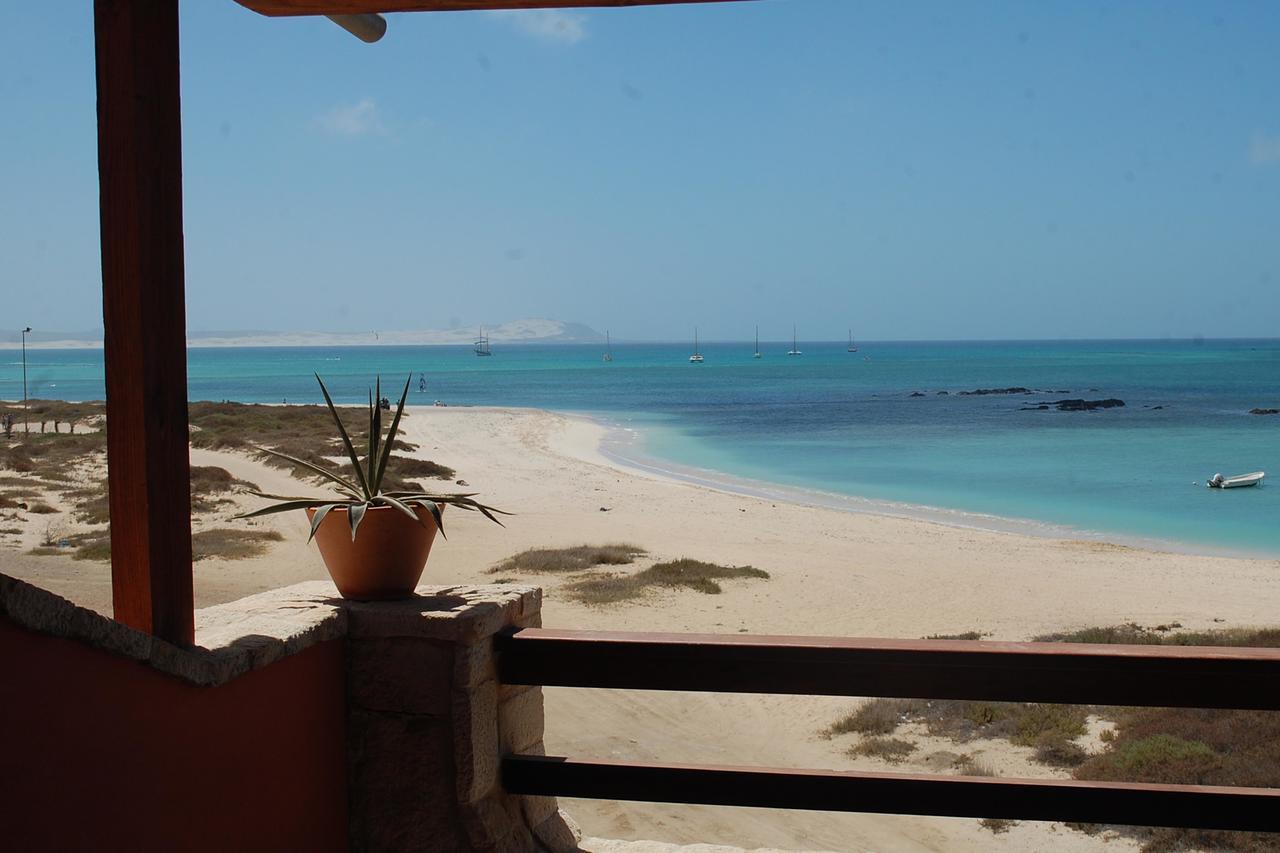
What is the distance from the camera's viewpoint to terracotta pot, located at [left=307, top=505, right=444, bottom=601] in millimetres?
2752

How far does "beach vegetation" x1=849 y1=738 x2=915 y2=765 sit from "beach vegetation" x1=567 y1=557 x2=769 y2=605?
470 centimetres

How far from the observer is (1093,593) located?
12.6m

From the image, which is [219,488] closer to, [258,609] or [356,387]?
[258,609]

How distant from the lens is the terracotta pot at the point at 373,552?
2.75 m

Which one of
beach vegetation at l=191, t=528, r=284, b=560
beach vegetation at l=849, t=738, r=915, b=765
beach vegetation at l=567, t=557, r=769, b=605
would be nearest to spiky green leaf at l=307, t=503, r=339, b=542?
beach vegetation at l=849, t=738, r=915, b=765

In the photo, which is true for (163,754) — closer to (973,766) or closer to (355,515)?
(355,515)

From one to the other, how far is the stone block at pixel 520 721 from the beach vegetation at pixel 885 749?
3980mm

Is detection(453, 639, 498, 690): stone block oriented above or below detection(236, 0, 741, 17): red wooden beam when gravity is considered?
below

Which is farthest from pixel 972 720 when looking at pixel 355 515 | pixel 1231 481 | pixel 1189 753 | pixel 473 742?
pixel 1231 481

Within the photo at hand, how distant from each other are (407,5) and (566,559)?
11.1 meters

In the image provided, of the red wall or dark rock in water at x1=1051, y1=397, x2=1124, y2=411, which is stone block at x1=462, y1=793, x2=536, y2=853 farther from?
dark rock in water at x1=1051, y1=397, x2=1124, y2=411

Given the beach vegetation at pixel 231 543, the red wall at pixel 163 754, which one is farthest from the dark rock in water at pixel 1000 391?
the red wall at pixel 163 754

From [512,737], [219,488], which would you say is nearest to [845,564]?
[219,488]

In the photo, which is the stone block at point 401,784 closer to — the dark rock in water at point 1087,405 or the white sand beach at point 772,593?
the white sand beach at point 772,593
